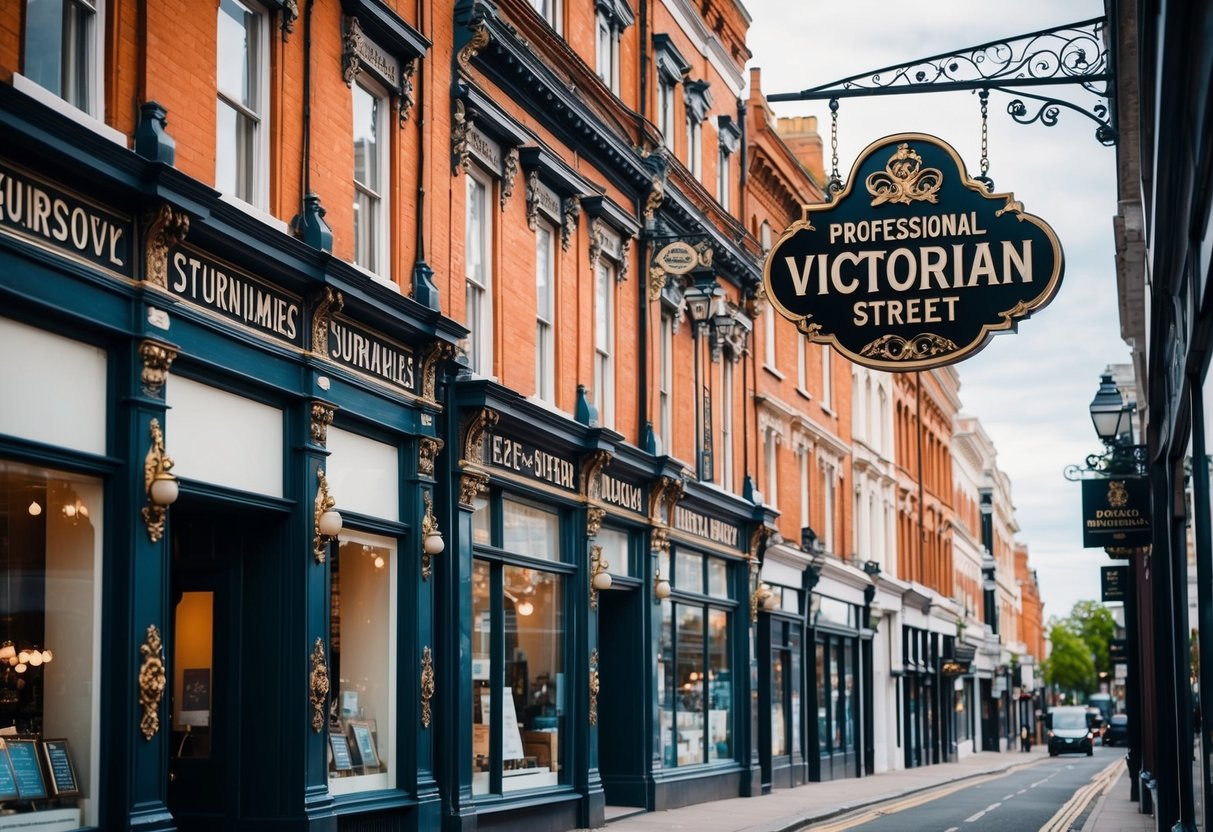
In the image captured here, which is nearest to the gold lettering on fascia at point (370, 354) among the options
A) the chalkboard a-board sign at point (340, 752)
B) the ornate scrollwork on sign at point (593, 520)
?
the chalkboard a-board sign at point (340, 752)

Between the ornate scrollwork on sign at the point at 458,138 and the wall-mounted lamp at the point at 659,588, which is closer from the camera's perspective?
the ornate scrollwork on sign at the point at 458,138

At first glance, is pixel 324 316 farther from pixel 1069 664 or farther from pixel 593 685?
pixel 1069 664

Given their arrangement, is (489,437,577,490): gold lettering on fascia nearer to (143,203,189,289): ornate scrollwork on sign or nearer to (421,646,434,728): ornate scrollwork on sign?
(421,646,434,728): ornate scrollwork on sign

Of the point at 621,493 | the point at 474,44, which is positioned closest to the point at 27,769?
the point at 474,44

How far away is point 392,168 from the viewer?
17.2 m

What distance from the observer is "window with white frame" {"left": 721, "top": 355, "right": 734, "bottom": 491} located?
30719mm

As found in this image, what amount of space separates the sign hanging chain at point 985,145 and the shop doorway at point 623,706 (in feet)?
43.0

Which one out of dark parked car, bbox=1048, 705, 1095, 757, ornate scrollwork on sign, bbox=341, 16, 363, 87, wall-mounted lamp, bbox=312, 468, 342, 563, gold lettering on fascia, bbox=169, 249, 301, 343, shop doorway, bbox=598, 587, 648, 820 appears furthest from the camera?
dark parked car, bbox=1048, 705, 1095, 757

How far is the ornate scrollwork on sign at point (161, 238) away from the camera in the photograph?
472 inches

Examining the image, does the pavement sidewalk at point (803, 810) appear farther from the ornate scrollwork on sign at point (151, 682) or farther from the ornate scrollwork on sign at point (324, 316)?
the ornate scrollwork on sign at point (151, 682)

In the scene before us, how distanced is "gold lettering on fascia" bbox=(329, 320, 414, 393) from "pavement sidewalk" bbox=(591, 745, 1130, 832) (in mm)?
A: 7636

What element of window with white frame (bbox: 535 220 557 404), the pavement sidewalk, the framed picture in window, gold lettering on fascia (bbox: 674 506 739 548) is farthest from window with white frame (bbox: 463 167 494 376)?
gold lettering on fascia (bbox: 674 506 739 548)

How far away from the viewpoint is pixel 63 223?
1118cm

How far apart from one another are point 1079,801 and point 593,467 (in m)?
14.2
